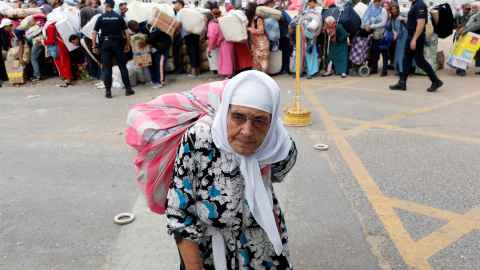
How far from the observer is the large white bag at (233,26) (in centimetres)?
968

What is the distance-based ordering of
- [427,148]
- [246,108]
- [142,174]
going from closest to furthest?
[246,108], [142,174], [427,148]

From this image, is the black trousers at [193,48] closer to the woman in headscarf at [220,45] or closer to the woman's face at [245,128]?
the woman in headscarf at [220,45]

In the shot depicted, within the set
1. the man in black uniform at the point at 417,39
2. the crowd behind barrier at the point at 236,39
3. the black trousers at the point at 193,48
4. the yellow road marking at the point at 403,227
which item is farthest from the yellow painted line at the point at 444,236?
the black trousers at the point at 193,48

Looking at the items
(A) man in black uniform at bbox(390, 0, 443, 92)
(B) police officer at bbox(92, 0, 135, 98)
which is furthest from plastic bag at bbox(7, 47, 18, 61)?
(A) man in black uniform at bbox(390, 0, 443, 92)

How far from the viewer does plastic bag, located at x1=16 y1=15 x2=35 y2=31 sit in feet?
33.9

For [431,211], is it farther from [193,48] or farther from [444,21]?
[193,48]

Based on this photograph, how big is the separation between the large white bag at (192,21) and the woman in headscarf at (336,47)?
3.10 m

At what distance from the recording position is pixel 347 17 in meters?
9.94

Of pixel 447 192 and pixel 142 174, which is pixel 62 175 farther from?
pixel 447 192

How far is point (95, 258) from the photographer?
126 inches

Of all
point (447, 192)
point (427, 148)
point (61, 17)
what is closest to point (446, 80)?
point (427, 148)

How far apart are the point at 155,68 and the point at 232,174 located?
875cm

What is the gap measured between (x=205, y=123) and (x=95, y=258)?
6.40 ft

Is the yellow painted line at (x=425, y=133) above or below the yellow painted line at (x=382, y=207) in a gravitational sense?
below
